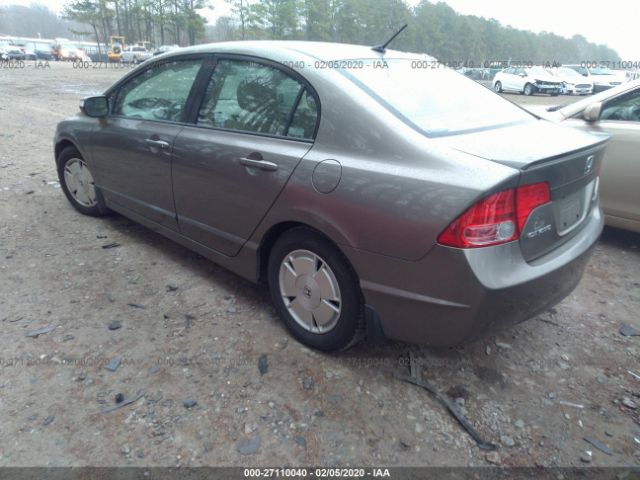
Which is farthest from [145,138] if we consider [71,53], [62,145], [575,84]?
[71,53]

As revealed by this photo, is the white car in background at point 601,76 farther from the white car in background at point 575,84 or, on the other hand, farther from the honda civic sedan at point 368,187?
the honda civic sedan at point 368,187

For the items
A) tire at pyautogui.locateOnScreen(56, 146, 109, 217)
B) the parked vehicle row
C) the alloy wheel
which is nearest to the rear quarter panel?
the alloy wheel

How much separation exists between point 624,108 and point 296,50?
310cm

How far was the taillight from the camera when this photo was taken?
191 centimetres

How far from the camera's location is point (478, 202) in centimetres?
189

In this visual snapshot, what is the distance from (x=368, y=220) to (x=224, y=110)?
1.36m

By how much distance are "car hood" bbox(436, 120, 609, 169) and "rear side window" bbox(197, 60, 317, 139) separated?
0.79m

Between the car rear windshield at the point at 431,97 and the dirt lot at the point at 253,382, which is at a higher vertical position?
the car rear windshield at the point at 431,97

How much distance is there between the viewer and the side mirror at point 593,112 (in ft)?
13.1

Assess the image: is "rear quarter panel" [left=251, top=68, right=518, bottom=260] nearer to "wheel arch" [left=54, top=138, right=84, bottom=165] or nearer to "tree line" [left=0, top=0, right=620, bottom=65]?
"wheel arch" [left=54, top=138, right=84, bottom=165]

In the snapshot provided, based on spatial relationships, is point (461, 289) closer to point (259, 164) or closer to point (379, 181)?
point (379, 181)

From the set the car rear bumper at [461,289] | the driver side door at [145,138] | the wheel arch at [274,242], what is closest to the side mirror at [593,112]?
the car rear bumper at [461,289]

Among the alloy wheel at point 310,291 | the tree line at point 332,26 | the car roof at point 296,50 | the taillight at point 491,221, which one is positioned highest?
the tree line at point 332,26

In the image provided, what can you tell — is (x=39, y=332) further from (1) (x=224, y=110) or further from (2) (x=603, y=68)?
(2) (x=603, y=68)
